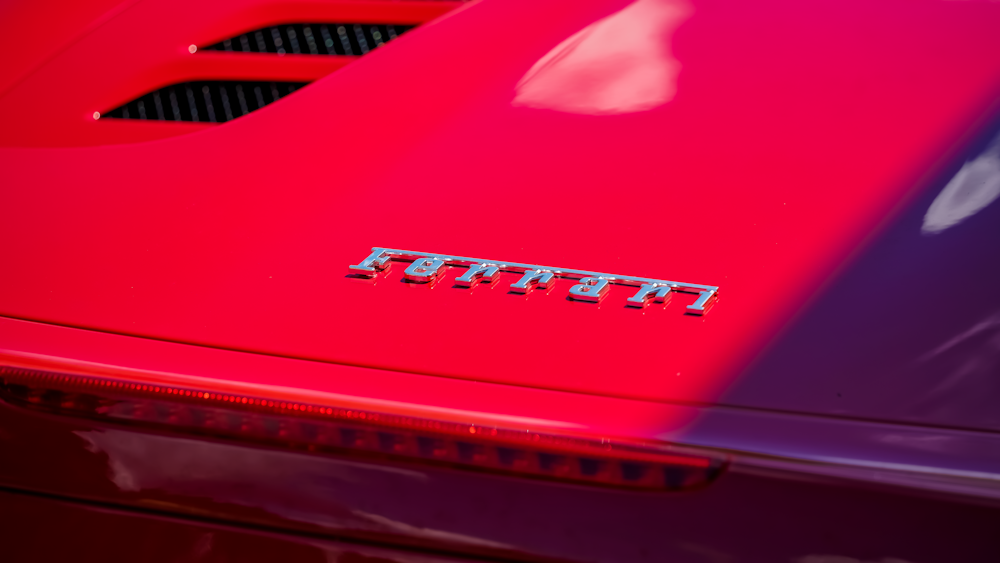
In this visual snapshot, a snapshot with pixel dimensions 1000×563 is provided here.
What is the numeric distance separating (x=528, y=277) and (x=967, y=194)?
0.40 meters

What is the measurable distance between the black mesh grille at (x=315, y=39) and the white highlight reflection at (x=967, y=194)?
71 cm

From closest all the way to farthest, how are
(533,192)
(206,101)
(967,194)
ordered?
(967,194) < (533,192) < (206,101)

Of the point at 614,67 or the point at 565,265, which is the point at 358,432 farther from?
the point at 614,67

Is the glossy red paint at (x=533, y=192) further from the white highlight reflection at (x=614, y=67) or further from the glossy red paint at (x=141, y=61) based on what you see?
the glossy red paint at (x=141, y=61)

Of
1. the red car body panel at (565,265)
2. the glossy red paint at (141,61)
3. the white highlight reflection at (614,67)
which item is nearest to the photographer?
the red car body panel at (565,265)

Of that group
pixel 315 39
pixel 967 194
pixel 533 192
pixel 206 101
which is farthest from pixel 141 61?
pixel 967 194

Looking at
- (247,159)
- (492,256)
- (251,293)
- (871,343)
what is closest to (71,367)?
(251,293)

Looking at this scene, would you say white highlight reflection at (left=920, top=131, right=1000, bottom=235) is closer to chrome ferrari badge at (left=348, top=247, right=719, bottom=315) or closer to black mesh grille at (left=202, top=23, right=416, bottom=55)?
chrome ferrari badge at (left=348, top=247, right=719, bottom=315)

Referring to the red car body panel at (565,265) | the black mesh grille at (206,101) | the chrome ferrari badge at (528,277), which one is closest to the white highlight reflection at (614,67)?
the red car body panel at (565,265)

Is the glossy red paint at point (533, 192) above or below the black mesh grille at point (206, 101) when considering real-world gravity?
below

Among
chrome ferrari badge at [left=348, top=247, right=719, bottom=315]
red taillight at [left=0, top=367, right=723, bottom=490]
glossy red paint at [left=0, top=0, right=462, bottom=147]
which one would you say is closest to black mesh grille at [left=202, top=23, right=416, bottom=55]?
glossy red paint at [left=0, top=0, right=462, bottom=147]

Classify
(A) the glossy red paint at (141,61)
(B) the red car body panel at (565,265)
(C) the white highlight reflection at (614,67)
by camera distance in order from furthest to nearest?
(A) the glossy red paint at (141,61), (C) the white highlight reflection at (614,67), (B) the red car body panel at (565,265)

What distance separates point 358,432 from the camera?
2.66 feet

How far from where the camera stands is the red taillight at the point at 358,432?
2.47 ft
